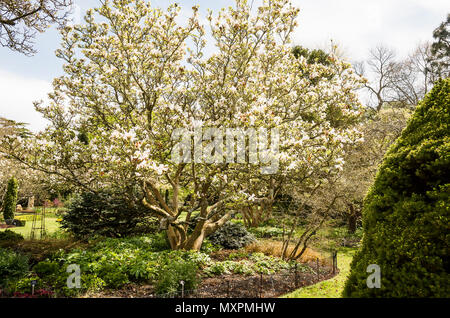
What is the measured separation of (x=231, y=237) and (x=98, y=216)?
5.53 meters

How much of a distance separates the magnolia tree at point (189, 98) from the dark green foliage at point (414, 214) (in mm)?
2491

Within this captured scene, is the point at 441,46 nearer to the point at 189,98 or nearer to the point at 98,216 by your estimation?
the point at 189,98

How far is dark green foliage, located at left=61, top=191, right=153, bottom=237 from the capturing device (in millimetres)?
11094

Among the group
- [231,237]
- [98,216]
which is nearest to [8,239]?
[98,216]

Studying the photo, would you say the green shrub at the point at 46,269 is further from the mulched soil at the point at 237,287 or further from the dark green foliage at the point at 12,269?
the mulched soil at the point at 237,287

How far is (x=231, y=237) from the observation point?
10.9 m

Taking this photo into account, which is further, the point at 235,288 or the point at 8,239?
the point at 8,239

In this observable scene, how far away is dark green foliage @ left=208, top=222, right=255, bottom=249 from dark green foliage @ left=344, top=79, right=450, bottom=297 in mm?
6994

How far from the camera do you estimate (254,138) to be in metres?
6.21

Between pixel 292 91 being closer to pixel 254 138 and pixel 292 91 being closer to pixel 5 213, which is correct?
pixel 254 138

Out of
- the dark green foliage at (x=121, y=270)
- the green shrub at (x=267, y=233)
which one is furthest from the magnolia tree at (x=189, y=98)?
the green shrub at (x=267, y=233)

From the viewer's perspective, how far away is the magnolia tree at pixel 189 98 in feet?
21.3

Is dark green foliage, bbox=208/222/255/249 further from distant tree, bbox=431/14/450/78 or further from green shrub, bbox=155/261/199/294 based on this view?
distant tree, bbox=431/14/450/78

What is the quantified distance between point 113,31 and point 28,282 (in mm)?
6007
